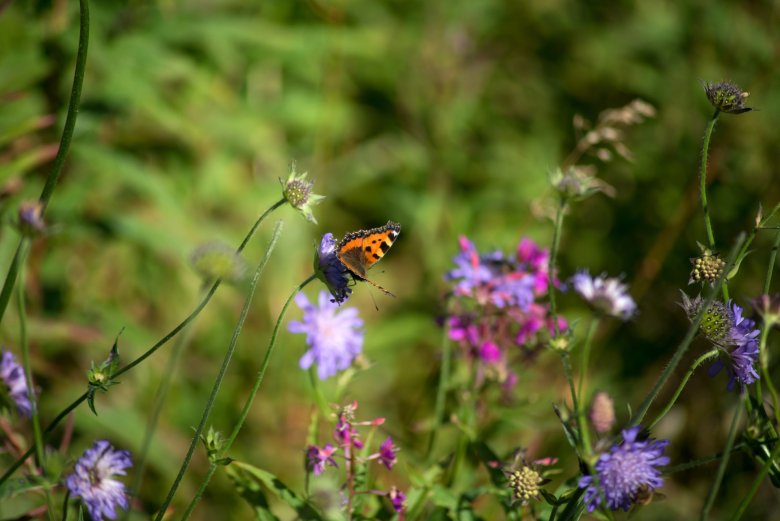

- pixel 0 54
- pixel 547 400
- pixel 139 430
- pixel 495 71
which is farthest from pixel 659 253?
pixel 0 54

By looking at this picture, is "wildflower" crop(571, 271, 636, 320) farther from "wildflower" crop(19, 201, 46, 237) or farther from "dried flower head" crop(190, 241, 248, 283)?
"wildflower" crop(19, 201, 46, 237)

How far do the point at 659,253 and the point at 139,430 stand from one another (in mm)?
1750

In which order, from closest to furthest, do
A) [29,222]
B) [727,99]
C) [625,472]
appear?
[29,222], [625,472], [727,99]

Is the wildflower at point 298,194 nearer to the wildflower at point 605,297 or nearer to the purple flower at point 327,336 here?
the purple flower at point 327,336

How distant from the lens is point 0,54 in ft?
7.28

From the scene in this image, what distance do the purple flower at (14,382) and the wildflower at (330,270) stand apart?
48 cm

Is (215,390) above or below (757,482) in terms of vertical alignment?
above

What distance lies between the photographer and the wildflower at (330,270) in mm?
1238

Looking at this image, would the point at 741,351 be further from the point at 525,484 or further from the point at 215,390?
the point at 215,390

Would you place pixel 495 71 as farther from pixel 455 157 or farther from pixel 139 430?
pixel 139 430

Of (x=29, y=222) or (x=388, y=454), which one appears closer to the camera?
(x=29, y=222)

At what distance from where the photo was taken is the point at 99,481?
1.12m

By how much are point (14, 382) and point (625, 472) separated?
0.91 metres

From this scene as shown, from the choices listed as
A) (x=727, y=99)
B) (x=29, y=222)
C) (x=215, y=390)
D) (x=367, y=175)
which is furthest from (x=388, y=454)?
(x=367, y=175)
